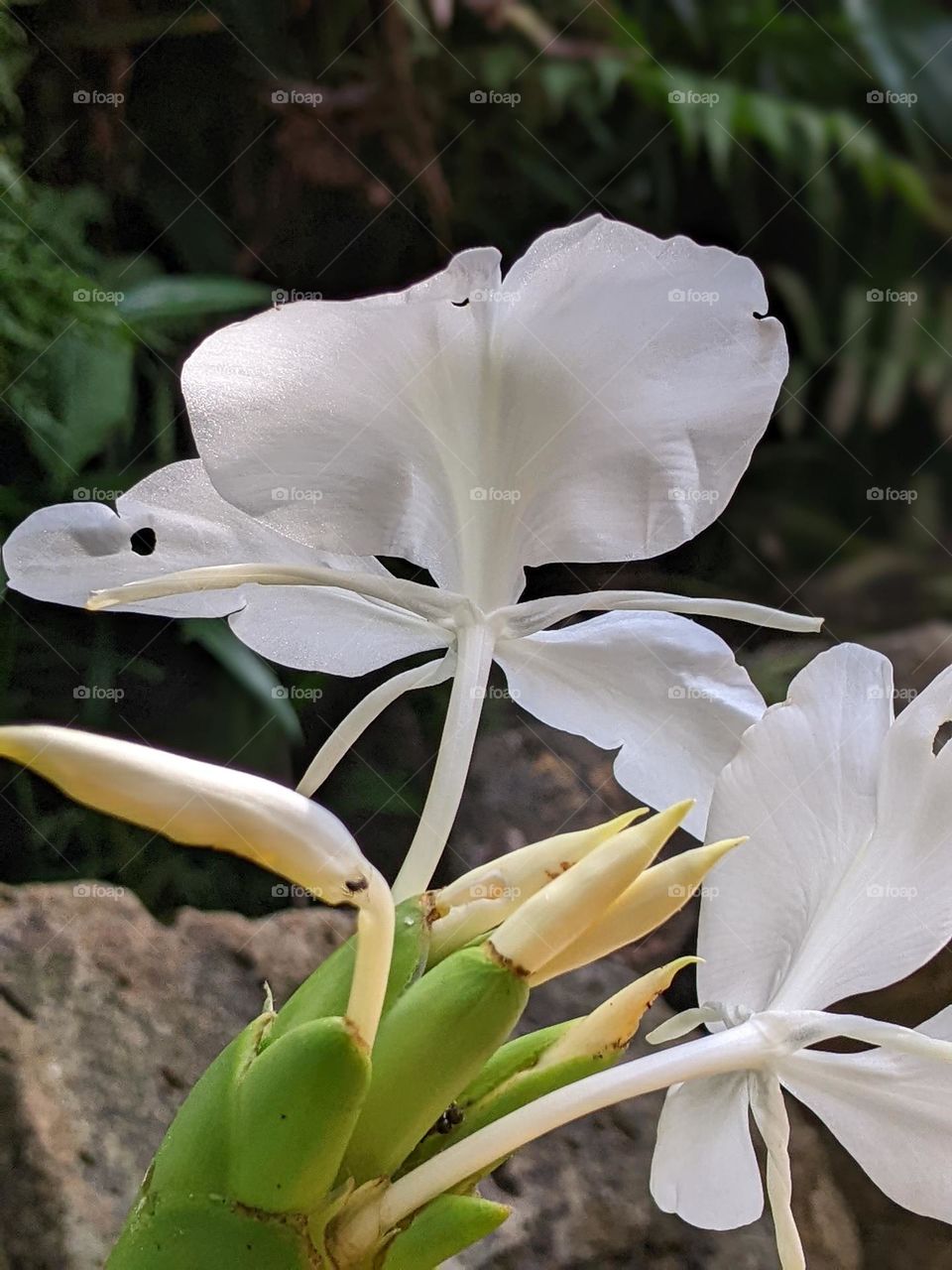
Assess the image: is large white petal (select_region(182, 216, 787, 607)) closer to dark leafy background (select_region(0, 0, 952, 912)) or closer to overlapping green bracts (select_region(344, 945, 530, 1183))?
overlapping green bracts (select_region(344, 945, 530, 1183))

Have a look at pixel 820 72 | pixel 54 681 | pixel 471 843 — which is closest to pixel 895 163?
pixel 820 72

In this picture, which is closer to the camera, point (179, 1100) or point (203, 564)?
point (203, 564)

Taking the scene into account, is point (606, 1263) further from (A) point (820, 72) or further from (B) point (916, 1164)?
(A) point (820, 72)

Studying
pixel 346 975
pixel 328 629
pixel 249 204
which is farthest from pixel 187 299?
pixel 346 975

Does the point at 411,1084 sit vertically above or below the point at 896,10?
below

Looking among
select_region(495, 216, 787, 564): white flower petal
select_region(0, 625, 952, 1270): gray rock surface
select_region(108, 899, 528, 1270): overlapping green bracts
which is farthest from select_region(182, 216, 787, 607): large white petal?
select_region(0, 625, 952, 1270): gray rock surface

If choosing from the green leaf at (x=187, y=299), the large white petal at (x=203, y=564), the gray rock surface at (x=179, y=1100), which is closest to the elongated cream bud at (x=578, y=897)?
the large white petal at (x=203, y=564)

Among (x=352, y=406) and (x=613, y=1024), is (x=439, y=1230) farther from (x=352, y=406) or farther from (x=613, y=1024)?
(x=352, y=406)

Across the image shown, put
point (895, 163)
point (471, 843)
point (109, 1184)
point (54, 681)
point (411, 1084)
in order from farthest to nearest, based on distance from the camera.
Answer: point (895, 163)
point (471, 843)
point (54, 681)
point (109, 1184)
point (411, 1084)
